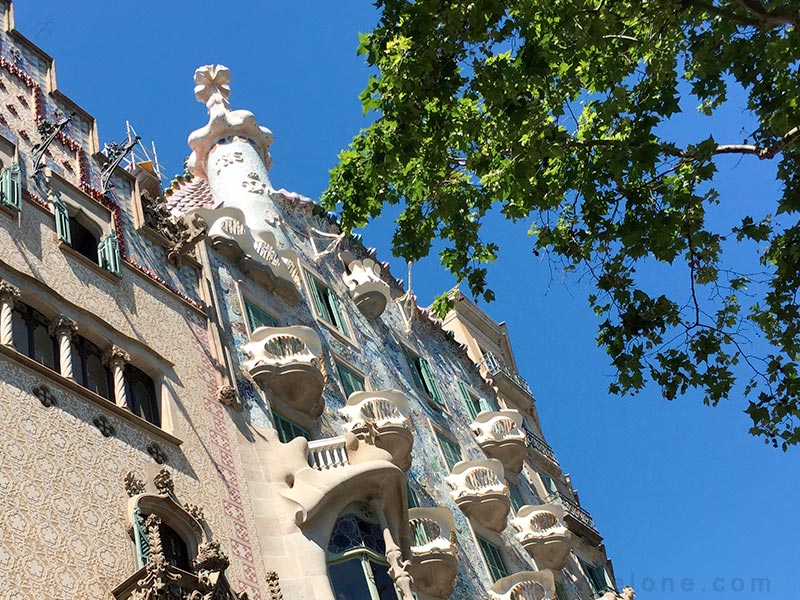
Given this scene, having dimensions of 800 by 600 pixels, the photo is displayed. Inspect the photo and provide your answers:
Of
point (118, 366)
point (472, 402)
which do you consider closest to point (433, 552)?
point (118, 366)

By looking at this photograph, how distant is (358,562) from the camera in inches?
624

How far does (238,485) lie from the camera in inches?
610

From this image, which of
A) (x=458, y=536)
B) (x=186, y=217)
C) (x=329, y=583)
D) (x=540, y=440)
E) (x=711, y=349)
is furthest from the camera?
(x=540, y=440)

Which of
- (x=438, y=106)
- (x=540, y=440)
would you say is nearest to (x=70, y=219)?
(x=438, y=106)

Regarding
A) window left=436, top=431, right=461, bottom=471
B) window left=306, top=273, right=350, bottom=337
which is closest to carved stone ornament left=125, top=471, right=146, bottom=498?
window left=306, top=273, right=350, bottom=337

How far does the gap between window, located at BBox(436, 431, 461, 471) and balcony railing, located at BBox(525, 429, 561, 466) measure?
16.9ft

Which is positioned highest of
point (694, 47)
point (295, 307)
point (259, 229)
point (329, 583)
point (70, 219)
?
point (259, 229)

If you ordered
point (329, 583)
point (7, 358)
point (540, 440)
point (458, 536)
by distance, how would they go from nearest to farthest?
point (7, 358), point (329, 583), point (458, 536), point (540, 440)

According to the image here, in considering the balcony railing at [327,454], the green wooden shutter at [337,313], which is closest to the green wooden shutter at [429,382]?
the green wooden shutter at [337,313]

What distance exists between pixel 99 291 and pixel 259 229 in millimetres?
8194

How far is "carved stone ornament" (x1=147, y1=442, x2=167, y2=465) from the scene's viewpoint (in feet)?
46.4

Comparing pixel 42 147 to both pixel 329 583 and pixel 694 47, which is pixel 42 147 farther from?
pixel 694 47

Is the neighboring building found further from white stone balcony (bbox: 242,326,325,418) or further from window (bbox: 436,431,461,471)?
window (bbox: 436,431,461,471)

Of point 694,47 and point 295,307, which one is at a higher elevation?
point 295,307
